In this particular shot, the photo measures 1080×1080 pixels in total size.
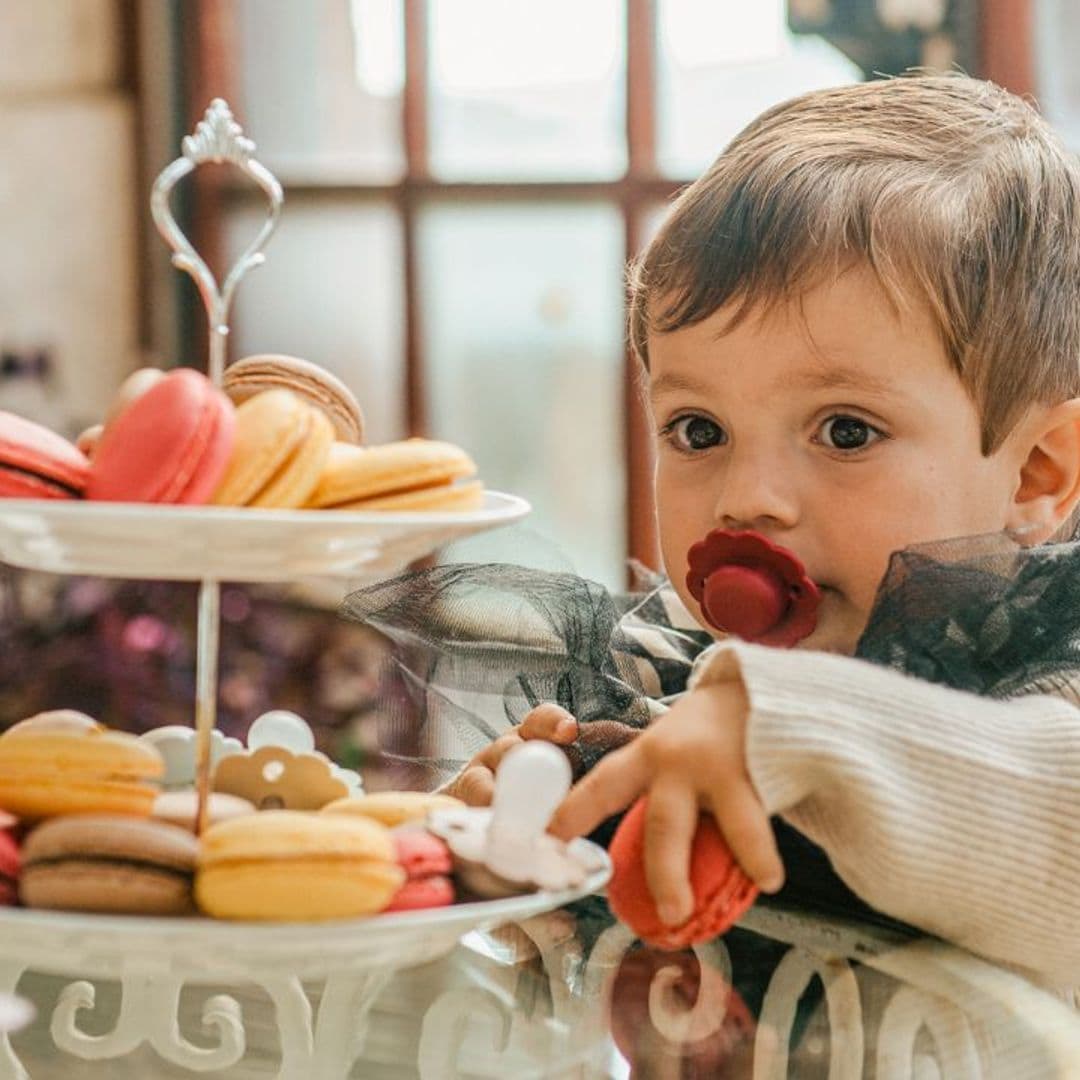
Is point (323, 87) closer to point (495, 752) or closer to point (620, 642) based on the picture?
point (620, 642)

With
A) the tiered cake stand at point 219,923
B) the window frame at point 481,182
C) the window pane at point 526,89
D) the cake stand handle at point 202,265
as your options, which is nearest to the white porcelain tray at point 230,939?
the tiered cake stand at point 219,923

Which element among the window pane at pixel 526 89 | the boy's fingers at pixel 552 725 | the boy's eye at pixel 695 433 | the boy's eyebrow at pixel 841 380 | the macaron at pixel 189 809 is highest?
the window pane at pixel 526 89

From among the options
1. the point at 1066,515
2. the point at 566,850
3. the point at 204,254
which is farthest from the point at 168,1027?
the point at 204,254

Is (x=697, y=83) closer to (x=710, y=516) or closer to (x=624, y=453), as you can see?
(x=624, y=453)

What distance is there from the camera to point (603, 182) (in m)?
2.66

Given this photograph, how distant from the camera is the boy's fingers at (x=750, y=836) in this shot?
70cm

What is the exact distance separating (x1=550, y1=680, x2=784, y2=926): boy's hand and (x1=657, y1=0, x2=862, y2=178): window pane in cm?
193

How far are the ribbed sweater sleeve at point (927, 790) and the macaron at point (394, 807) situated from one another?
0.13m

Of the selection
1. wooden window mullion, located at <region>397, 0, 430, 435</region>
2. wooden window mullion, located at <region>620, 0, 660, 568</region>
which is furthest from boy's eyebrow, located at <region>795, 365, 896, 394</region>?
wooden window mullion, located at <region>397, 0, 430, 435</region>

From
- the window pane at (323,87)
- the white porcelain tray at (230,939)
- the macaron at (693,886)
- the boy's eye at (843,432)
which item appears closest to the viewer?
the white porcelain tray at (230,939)

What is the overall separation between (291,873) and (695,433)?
1.84ft

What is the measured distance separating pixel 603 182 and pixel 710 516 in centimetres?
167

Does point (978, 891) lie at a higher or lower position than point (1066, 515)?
lower

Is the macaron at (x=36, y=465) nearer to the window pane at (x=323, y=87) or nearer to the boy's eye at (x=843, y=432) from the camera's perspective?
the boy's eye at (x=843, y=432)
